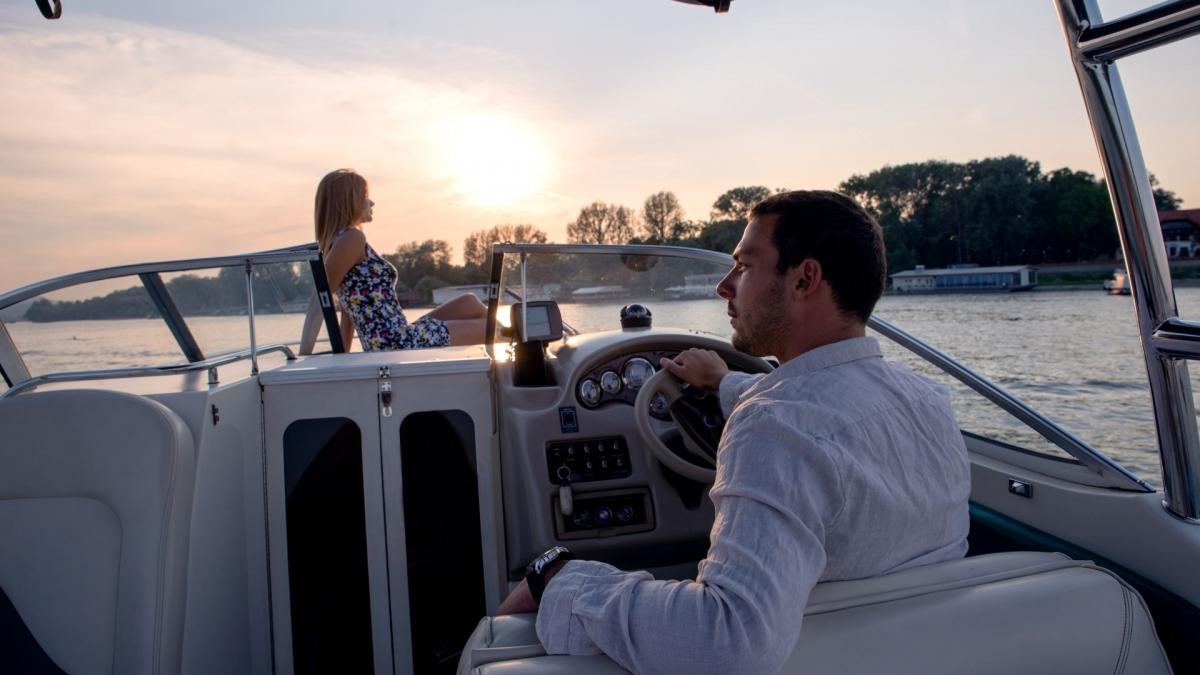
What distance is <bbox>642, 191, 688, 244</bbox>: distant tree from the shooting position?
3.37 m

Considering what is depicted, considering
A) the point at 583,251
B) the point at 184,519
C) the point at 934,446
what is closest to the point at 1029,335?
the point at 583,251

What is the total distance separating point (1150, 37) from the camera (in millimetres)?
1269

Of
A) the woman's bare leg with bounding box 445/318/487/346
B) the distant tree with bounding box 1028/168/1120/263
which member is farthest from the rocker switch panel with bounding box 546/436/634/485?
the distant tree with bounding box 1028/168/1120/263

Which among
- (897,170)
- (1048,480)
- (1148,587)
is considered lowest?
(1148,587)

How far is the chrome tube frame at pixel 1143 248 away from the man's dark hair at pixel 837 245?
0.50 meters

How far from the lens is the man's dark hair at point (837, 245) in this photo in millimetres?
1330

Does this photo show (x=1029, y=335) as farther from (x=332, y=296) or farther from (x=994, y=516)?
(x=332, y=296)

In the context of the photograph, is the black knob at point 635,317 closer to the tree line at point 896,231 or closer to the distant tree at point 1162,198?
the tree line at point 896,231

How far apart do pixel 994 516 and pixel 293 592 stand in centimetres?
201

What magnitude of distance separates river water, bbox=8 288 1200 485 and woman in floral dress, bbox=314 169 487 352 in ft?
1.19

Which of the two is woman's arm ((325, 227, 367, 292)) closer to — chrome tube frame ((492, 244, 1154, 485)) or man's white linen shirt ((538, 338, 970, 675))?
→ chrome tube frame ((492, 244, 1154, 485))

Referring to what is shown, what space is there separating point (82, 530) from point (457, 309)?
2663mm

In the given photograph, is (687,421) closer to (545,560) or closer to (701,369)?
(701,369)

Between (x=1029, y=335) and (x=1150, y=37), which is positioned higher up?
(x=1150, y=37)
